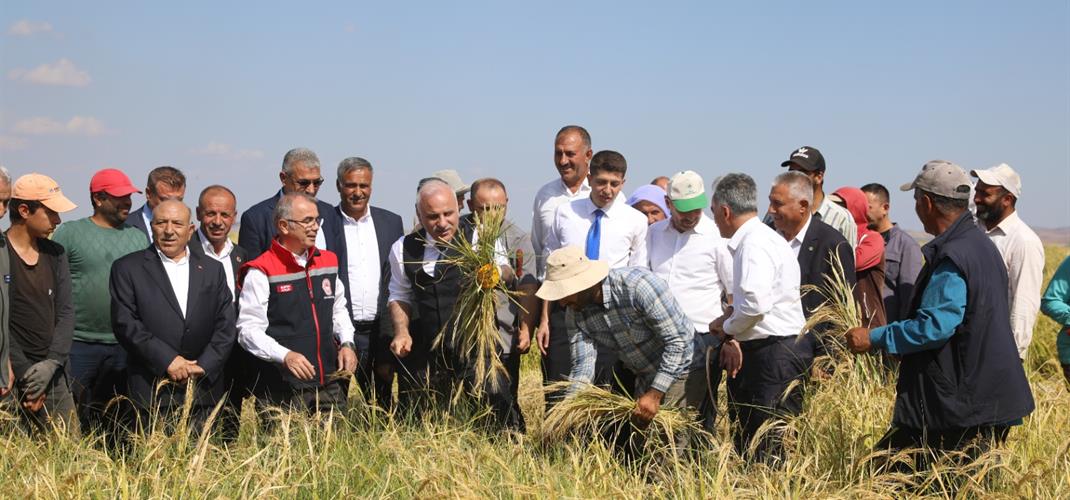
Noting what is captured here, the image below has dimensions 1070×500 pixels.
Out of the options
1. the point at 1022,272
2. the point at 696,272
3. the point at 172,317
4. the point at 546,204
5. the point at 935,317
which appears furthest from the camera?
the point at 546,204

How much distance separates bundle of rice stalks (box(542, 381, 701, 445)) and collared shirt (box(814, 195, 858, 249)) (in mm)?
2163

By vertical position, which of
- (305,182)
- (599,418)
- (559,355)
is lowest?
(599,418)

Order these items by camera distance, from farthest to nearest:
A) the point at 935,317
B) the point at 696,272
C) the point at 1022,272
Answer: the point at 1022,272 < the point at 696,272 < the point at 935,317

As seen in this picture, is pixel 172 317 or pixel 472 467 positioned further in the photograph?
pixel 172 317

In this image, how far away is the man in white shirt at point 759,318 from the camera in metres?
5.14

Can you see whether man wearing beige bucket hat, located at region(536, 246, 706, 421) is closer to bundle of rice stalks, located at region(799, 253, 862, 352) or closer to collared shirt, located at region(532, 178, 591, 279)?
bundle of rice stalks, located at region(799, 253, 862, 352)

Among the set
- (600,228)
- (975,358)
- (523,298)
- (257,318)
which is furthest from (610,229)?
(975,358)

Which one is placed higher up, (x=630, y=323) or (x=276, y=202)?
(x=276, y=202)

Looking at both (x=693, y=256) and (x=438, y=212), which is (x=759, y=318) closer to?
(x=693, y=256)

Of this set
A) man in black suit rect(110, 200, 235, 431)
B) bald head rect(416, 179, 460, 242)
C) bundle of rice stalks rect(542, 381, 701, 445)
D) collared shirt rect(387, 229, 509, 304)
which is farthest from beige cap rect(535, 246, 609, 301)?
man in black suit rect(110, 200, 235, 431)

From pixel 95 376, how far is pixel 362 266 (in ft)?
5.79

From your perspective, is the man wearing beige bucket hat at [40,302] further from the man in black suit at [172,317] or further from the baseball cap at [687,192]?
the baseball cap at [687,192]

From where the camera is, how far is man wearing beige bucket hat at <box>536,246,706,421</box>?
490 centimetres

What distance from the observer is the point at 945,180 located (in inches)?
179
